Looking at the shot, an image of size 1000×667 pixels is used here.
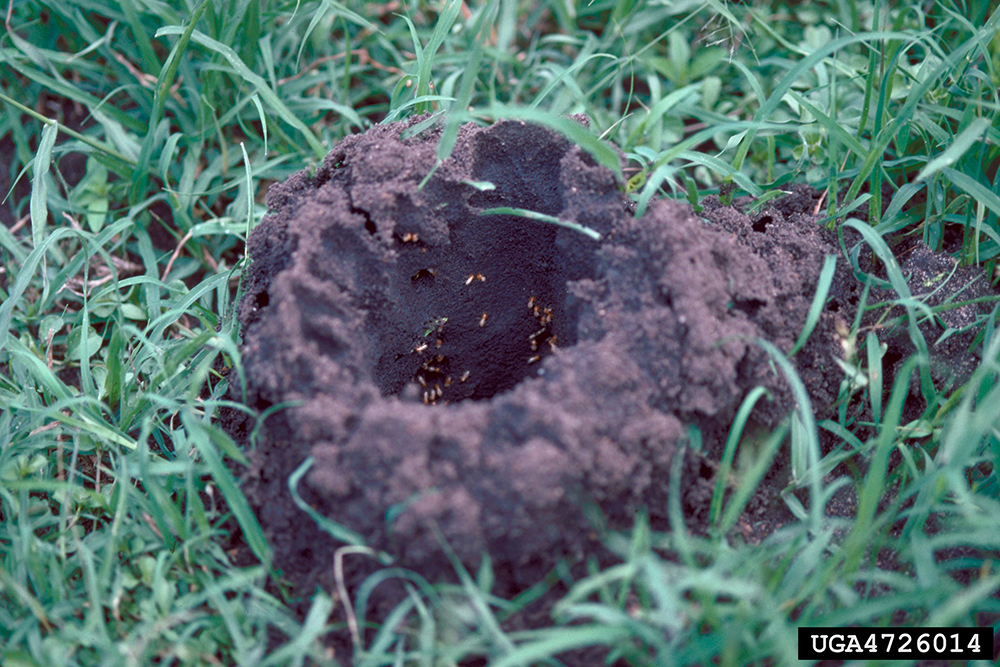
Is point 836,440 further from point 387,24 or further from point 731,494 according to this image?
point 387,24

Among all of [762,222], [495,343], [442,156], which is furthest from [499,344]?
[762,222]

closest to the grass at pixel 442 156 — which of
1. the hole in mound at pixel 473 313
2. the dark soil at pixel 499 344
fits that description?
the dark soil at pixel 499 344

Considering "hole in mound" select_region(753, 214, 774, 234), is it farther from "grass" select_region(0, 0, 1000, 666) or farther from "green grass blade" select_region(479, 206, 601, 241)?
"green grass blade" select_region(479, 206, 601, 241)

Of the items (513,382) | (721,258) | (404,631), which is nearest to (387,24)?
(513,382)

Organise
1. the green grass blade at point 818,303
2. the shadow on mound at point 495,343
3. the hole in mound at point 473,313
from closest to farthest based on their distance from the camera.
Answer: the shadow on mound at point 495,343, the green grass blade at point 818,303, the hole in mound at point 473,313

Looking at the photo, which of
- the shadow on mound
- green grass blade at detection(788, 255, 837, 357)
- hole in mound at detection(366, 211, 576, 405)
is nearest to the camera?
the shadow on mound

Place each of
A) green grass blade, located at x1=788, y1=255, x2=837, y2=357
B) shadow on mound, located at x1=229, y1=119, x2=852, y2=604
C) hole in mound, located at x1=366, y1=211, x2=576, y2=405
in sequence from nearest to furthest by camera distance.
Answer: shadow on mound, located at x1=229, y1=119, x2=852, y2=604, green grass blade, located at x1=788, y1=255, x2=837, y2=357, hole in mound, located at x1=366, y1=211, x2=576, y2=405

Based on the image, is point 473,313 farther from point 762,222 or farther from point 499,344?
point 762,222

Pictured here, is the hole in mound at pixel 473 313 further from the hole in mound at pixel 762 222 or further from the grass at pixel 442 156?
the hole in mound at pixel 762 222

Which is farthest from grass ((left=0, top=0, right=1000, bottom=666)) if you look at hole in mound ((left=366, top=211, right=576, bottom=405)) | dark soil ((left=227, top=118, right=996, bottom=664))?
hole in mound ((left=366, top=211, right=576, bottom=405))
